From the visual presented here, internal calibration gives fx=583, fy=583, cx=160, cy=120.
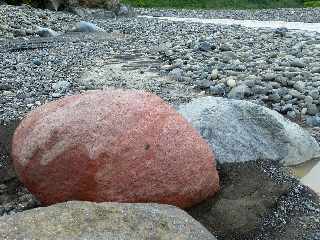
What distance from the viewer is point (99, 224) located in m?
3.70

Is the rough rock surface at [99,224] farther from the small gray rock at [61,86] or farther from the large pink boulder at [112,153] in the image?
the small gray rock at [61,86]

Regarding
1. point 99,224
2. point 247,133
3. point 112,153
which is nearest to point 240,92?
point 247,133

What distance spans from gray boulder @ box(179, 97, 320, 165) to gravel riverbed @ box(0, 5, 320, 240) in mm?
961

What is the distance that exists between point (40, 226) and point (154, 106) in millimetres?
2043

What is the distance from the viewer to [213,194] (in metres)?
5.64

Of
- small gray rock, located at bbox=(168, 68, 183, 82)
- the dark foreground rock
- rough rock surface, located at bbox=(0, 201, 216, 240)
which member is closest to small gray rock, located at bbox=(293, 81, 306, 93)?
small gray rock, located at bbox=(168, 68, 183, 82)

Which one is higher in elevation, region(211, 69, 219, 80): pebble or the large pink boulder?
the large pink boulder

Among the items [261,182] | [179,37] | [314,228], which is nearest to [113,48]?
[179,37]

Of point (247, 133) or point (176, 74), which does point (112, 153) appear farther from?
point (176, 74)

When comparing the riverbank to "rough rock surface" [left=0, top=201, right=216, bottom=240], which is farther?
the riverbank

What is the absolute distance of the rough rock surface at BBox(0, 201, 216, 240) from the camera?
355 cm

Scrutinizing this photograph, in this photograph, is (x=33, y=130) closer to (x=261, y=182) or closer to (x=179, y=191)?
(x=179, y=191)

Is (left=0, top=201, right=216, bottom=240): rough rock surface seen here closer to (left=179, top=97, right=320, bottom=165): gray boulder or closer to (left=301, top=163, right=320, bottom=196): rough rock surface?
(left=179, top=97, right=320, bottom=165): gray boulder

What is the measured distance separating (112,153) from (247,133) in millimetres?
2539
